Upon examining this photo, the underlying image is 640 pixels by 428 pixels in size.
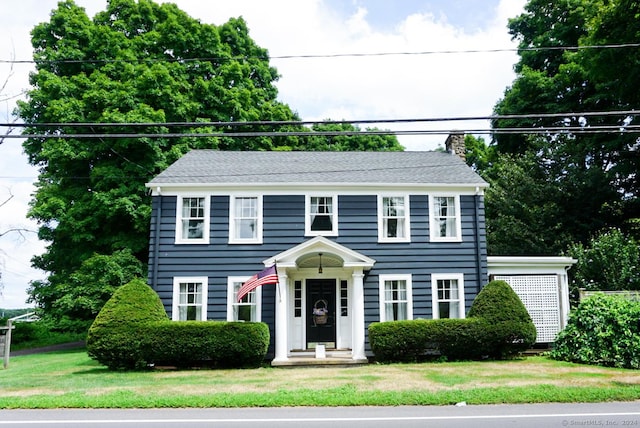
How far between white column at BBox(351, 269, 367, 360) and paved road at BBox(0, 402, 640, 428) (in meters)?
7.21

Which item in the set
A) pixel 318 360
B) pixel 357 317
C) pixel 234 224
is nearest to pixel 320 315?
pixel 357 317

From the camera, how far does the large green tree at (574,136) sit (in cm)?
2328

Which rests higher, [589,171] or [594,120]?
[594,120]

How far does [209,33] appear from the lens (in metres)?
26.5

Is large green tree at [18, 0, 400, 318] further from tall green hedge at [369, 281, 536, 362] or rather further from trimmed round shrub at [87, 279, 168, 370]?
tall green hedge at [369, 281, 536, 362]

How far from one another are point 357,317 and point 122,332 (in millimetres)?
6752

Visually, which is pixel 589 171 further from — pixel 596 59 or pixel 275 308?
pixel 275 308

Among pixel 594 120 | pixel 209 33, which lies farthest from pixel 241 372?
pixel 594 120

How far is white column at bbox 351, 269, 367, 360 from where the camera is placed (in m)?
15.5

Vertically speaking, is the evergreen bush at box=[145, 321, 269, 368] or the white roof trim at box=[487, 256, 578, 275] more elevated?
the white roof trim at box=[487, 256, 578, 275]

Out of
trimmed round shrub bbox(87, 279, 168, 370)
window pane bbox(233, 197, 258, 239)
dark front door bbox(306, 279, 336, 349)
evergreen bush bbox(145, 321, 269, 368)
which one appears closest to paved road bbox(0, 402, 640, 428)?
trimmed round shrub bbox(87, 279, 168, 370)

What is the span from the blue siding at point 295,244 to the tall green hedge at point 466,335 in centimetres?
164

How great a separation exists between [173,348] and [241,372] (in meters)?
2.12

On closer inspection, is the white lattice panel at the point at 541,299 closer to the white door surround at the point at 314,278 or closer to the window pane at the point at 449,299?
the window pane at the point at 449,299
